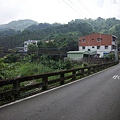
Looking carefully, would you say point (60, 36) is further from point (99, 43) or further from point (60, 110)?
point (60, 110)

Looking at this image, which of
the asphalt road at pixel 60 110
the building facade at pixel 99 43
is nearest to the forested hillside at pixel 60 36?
the building facade at pixel 99 43

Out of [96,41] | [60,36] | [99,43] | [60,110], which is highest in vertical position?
[60,36]

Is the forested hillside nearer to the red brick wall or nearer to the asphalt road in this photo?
the red brick wall

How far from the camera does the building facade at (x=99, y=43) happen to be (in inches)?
2655

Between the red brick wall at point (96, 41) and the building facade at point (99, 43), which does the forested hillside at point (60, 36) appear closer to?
the building facade at point (99, 43)

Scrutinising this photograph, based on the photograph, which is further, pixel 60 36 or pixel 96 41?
pixel 60 36

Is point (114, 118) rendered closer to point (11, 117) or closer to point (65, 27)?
point (11, 117)

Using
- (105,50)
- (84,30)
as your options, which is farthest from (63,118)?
(84,30)

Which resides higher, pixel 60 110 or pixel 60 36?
pixel 60 36

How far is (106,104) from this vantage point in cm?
636

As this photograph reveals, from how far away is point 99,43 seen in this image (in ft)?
227

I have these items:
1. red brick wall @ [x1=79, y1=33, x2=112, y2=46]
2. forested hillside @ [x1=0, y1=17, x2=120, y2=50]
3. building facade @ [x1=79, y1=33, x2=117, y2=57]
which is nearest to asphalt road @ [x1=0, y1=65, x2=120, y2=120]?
building facade @ [x1=79, y1=33, x2=117, y2=57]

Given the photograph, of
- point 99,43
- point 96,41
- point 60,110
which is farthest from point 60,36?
point 60,110

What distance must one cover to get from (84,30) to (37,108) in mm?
112981
